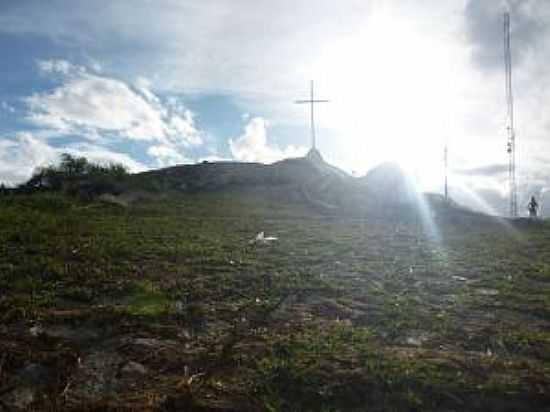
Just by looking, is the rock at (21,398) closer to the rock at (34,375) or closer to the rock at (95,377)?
the rock at (34,375)

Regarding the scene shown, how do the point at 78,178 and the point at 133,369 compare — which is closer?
the point at 133,369

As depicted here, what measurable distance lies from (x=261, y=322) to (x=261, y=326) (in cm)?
38

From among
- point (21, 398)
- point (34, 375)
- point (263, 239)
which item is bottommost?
point (21, 398)

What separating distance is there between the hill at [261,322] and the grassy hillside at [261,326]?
2.1 inches

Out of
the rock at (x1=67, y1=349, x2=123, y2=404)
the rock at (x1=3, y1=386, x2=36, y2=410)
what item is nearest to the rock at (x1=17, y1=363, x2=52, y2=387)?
the rock at (x1=3, y1=386, x2=36, y2=410)

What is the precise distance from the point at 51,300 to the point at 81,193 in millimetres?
45756

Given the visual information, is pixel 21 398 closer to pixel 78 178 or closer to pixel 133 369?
pixel 133 369

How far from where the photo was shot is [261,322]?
17.2 meters

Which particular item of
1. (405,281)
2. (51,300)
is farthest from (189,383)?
(405,281)

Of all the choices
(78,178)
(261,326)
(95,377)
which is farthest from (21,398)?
(78,178)

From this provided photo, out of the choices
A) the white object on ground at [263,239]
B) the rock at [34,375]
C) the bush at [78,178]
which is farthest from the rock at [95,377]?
the bush at [78,178]

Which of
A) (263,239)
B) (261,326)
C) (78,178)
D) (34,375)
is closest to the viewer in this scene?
(34,375)

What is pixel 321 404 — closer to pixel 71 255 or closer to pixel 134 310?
pixel 134 310

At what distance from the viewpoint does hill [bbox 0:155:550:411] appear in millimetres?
12477
